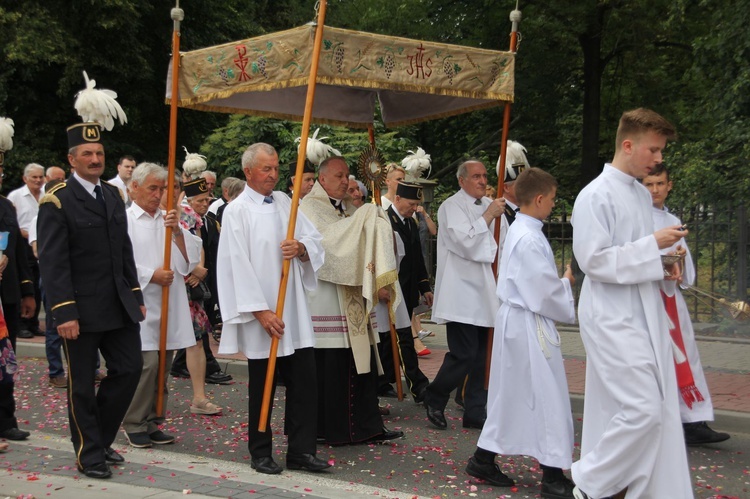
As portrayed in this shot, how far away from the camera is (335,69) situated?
7039 millimetres

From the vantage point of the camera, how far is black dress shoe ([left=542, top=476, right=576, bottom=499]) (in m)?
5.85

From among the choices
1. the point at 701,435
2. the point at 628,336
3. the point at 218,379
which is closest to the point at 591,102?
the point at 218,379

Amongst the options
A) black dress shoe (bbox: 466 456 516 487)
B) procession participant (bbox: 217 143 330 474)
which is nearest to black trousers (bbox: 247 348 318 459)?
procession participant (bbox: 217 143 330 474)

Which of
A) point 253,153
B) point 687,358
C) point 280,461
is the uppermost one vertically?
point 253,153

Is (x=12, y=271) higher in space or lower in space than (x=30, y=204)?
lower

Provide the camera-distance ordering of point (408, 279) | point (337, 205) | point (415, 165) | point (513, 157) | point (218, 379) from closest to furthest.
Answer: point (337, 205)
point (513, 157)
point (408, 279)
point (218, 379)
point (415, 165)

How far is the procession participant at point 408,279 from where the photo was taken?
9.08m

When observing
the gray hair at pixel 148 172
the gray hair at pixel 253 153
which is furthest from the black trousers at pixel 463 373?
the gray hair at pixel 148 172

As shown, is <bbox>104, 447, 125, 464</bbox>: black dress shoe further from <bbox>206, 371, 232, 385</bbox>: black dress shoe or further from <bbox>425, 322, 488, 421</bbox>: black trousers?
<bbox>206, 371, 232, 385</bbox>: black dress shoe

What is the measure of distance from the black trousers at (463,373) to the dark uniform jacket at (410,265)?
156 centimetres

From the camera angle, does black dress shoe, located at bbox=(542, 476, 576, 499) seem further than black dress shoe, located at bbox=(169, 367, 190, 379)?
No

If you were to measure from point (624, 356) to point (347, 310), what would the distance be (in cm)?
280

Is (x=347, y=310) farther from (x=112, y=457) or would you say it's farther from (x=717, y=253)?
(x=717, y=253)

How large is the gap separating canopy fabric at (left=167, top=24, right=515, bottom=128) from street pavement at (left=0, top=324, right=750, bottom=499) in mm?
2588
